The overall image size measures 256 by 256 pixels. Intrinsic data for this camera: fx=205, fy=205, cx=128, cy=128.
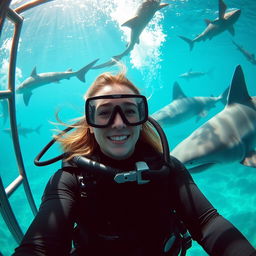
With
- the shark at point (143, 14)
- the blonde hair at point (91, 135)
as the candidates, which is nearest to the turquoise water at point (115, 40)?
the blonde hair at point (91, 135)

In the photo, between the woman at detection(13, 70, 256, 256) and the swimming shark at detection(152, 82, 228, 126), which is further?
the swimming shark at detection(152, 82, 228, 126)

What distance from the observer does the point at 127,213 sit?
1.83m

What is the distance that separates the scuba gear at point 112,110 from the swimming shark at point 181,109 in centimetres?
700

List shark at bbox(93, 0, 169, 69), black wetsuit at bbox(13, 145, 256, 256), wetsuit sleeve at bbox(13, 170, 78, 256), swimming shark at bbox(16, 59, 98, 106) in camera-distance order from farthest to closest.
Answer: swimming shark at bbox(16, 59, 98, 106)
shark at bbox(93, 0, 169, 69)
black wetsuit at bbox(13, 145, 256, 256)
wetsuit sleeve at bbox(13, 170, 78, 256)

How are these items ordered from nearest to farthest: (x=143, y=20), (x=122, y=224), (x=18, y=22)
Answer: (x=122, y=224) → (x=18, y=22) → (x=143, y=20)

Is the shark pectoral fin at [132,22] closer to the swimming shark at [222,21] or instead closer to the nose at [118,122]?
the swimming shark at [222,21]

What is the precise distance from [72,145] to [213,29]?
1165 centimetres

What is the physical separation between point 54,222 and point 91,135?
1.06 meters

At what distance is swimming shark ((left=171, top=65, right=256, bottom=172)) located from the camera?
4125 mm

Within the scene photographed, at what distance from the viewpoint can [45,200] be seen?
5.55 ft

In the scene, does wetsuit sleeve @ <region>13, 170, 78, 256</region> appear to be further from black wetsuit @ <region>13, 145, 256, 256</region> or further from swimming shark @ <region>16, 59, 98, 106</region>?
swimming shark @ <region>16, 59, 98, 106</region>

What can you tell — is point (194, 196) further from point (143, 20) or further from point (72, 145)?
point (143, 20)

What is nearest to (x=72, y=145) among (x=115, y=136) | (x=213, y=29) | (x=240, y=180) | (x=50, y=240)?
(x=115, y=136)

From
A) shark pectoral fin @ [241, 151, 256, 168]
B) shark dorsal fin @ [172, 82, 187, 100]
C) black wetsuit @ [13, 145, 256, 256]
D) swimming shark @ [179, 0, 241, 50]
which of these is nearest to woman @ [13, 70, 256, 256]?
black wetsuit @ [13, 145, 256, 256]
